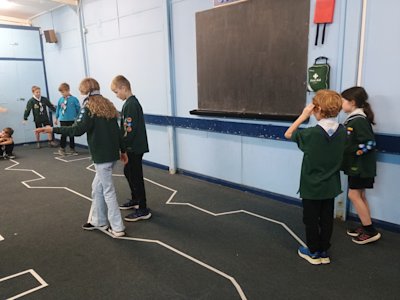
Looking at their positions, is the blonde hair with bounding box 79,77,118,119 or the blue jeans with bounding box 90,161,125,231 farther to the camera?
the blue jeans with bounding box 90,161,125,231

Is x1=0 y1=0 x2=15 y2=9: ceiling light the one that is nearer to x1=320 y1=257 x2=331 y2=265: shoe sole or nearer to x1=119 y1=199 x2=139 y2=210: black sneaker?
x1=119 y1=199 x2=139 y2=210: black sneaker

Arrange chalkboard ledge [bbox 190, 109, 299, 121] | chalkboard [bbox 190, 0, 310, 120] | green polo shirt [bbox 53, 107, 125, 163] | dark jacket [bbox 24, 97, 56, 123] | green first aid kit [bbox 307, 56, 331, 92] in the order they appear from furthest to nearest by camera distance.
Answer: dark jacket [bbox 24, 97, 56, 123] → chalkboard ledge [bbox 190, 109, 299, 121] → chalkboard [bbox 190, 0, 310, 120] → green first aid kit [bbox 307, 56, 331, 92] → green polo shirt [bbox 53, 107, 125, 163]

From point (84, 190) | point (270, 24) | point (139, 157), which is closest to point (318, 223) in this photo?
point (139, 157)

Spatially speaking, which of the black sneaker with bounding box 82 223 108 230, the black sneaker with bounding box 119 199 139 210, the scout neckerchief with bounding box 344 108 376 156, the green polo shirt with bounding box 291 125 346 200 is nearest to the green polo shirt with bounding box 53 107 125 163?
the black sneaker with bounding box 82 223 108 230

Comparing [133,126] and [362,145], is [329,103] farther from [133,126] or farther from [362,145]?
[133,126]

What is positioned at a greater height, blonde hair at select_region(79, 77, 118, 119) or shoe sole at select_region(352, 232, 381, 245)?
blonde hair at select_region(79, 77, 118, 119)

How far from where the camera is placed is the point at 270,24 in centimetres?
317

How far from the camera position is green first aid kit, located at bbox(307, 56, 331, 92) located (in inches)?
110

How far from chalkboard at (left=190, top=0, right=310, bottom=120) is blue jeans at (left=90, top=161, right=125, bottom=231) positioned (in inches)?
64.3

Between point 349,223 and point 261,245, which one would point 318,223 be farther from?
point 349,223

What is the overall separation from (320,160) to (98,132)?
168 centimetres

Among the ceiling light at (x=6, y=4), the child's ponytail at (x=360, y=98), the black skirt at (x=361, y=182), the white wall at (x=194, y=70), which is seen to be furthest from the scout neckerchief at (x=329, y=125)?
the ceiling light at (x=6, y=4)

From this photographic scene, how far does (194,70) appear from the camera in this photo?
4055 mm

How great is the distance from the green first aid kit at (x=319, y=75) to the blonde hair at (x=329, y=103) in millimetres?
873
